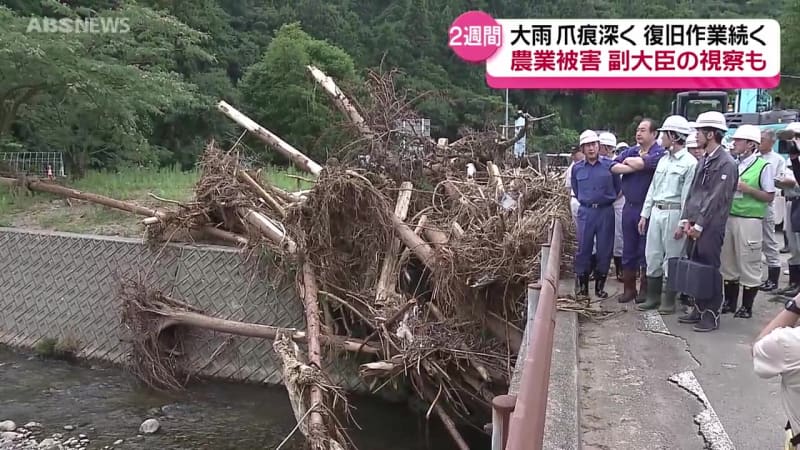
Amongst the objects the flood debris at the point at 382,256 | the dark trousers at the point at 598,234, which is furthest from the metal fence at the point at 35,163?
the dark trousers at the point at 598,234

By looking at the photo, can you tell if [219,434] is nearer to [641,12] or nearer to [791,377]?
[791,377]

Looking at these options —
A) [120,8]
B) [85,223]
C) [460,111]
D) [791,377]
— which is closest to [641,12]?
[460,111]

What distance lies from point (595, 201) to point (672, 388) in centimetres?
246

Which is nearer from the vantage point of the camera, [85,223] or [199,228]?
[199,228]

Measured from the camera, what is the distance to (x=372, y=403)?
877 cm

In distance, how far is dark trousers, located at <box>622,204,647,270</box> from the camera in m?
6.43

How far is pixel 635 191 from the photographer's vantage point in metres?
6.42

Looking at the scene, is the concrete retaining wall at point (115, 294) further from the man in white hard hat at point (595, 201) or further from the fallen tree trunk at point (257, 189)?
the man in white hard hat at point (595, 201)

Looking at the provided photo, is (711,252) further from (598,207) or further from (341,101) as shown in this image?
(341,101)

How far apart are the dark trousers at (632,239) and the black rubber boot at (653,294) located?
260mm

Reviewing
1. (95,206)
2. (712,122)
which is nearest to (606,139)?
Result: (712,122)

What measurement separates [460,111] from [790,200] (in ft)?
139

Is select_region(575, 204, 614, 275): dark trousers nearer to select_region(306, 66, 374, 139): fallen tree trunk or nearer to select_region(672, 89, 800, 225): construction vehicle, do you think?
select_region(306, 66, 374, 139): fallen tree trunk

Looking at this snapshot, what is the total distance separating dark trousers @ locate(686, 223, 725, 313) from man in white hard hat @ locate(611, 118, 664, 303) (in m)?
0.84
